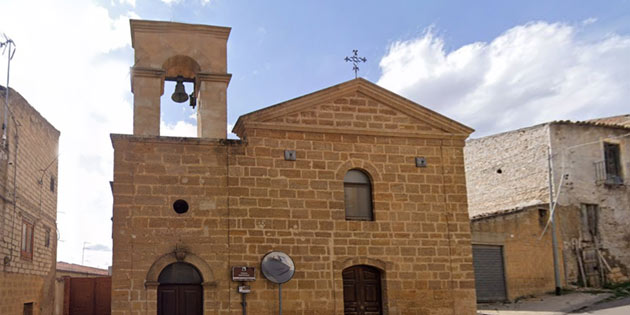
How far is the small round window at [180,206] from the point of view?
475 inches

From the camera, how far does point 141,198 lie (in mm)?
11812

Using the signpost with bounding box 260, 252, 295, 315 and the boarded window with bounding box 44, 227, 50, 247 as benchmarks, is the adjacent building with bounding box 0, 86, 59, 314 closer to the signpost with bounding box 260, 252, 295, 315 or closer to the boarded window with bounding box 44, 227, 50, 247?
the boarded window with bounding box 44, 227, 50, 247

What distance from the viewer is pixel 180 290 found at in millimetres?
11742

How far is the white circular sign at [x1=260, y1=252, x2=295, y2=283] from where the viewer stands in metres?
12.1

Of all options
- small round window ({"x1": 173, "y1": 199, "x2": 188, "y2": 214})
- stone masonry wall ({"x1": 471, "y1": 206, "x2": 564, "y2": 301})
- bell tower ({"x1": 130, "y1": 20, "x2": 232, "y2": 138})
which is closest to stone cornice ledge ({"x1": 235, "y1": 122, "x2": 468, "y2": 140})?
bell tower ({"x1": 130, "y1": 20, "x2": 232, "y2": 138})

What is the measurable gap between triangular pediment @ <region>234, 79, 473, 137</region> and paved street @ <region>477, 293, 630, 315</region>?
708 cm

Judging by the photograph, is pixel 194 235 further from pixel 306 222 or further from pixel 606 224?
pixel 606 224

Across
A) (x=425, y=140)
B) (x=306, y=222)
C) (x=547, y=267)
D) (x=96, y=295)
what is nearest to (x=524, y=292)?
(x=547, y=267)

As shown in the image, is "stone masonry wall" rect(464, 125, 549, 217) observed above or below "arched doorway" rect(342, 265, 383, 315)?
above

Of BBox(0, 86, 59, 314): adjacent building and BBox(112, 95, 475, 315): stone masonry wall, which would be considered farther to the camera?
BBox(0, 86, 59, 314): adjacent building

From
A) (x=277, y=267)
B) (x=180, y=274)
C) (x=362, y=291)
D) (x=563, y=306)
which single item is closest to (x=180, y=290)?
(x=180, y=274)

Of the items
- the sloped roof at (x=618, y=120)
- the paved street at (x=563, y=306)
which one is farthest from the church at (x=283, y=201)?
the sloped roof at (x=618, y=120)

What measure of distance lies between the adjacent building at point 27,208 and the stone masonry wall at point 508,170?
51.9 feet

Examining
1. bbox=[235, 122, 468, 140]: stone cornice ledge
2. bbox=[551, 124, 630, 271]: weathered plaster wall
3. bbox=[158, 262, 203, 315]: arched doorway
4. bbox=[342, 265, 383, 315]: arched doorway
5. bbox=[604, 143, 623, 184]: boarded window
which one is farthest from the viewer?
bbox=[604, 143, 623, 184]: boarded window
